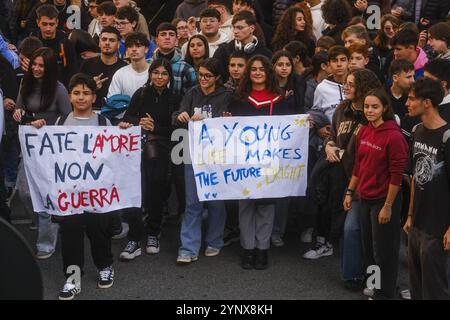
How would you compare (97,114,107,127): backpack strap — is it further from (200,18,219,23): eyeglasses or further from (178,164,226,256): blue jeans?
(200,18,219,23): eyeglasses

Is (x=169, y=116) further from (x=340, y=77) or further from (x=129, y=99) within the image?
(x=340, y=77)

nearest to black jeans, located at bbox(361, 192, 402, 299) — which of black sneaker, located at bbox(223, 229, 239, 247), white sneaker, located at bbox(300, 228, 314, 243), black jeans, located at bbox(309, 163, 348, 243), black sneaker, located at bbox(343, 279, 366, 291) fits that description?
black sneaker, located at bbox(343, 279, 366, 291)

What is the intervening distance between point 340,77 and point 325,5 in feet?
7.15

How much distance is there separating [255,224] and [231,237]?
2.20 ft

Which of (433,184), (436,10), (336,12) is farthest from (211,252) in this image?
(436,10)

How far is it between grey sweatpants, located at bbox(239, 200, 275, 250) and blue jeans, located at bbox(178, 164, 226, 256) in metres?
0.29

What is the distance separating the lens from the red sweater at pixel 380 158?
6062 millimetres

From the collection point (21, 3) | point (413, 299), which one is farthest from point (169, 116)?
point (21, 3)

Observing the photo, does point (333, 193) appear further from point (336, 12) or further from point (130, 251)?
point (336, 12)

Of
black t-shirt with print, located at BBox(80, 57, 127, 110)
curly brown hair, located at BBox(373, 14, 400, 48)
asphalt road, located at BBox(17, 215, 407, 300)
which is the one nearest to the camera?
asphalt road, located at BBox(17, 215, 407, 300)

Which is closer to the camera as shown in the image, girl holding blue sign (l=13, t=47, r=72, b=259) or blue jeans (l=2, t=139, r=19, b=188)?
girl holding blue sign (l=13, t=47, r=72, b=259)

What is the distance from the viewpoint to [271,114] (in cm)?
725

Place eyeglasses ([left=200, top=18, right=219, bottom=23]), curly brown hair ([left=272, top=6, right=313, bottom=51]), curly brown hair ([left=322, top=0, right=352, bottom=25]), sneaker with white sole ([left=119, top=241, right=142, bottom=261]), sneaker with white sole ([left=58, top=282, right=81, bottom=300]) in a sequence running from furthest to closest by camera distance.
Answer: curly brown hair ([left=322, top=0, right=352, bottom=25])
curly brown hair ([left=272, top=6, right=313, bottom=51])
eyeglasses ([left=200, top=18, right=219, bottom=23])
sneaker with white sole ([left=119, top=241, right=142, bottom=261])
sneaker with white sole ([left=58, top=282, right=81, bottom=300])

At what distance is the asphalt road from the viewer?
6.63m
